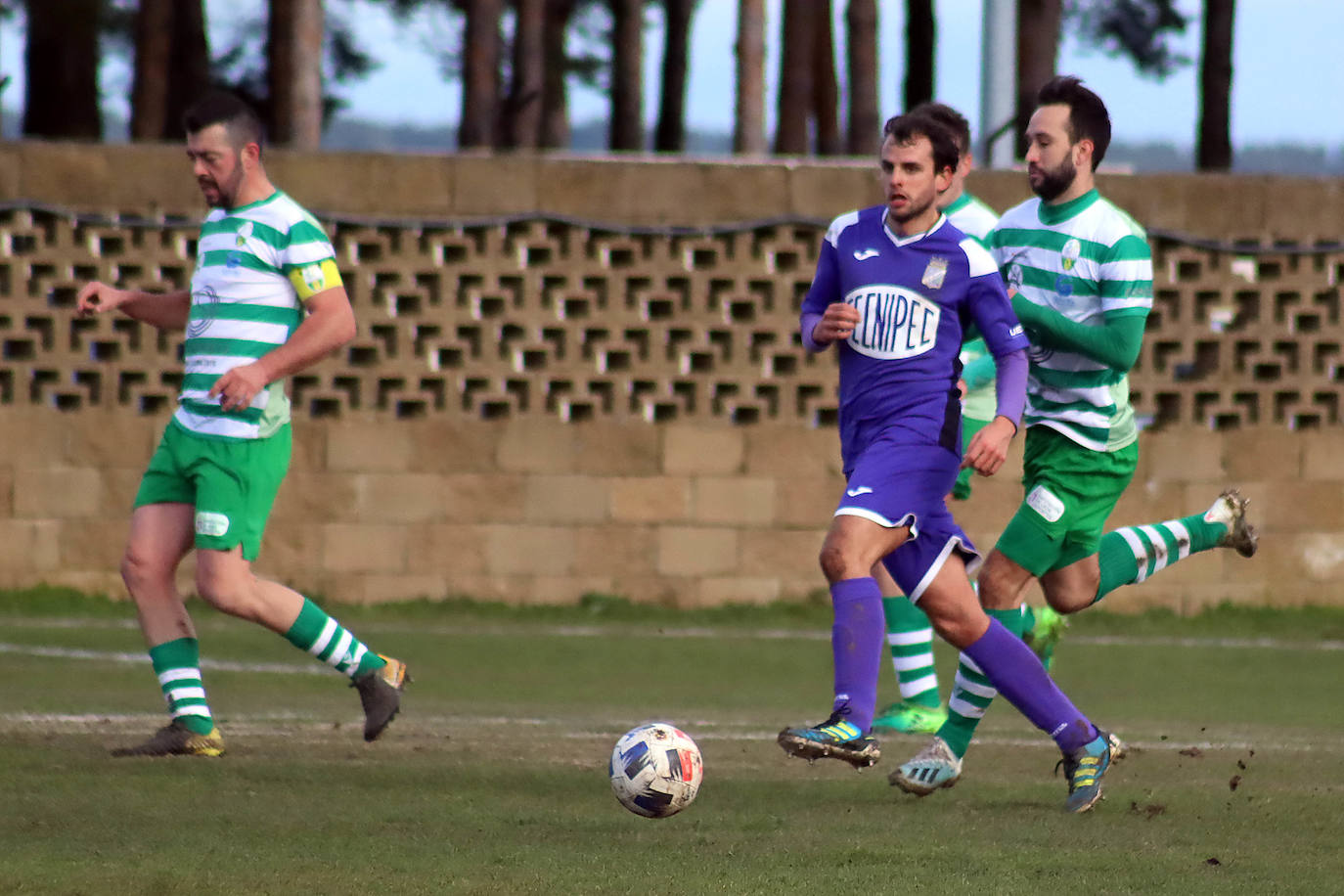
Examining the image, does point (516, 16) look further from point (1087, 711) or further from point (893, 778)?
point (893, 778)

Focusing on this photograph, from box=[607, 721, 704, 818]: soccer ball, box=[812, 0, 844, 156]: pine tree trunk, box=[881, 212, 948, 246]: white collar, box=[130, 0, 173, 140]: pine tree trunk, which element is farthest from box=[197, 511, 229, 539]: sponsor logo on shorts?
box=[812, 0, 844, 156]: pine tree trunk

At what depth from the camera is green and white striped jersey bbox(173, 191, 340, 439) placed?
6.62 m

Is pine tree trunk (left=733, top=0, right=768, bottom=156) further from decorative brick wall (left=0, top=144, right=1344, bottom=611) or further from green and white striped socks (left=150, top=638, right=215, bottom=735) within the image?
green and white striped socks (left=150, top=638, right=215, bottom=735)

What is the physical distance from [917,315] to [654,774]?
147 centimetres

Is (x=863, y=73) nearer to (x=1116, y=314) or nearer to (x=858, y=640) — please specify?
(x=1116, y=314)

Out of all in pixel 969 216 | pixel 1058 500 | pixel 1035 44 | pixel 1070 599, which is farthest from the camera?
pixel 1035 44

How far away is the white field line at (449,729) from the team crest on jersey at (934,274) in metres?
2.14

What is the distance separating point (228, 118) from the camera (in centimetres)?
669

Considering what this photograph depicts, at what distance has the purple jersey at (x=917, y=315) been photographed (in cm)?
594

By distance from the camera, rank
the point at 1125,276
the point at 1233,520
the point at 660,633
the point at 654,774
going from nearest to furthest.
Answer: the point at 654,774 → the point at 1125,276 → the point at 1233,520 → the point at 660,633

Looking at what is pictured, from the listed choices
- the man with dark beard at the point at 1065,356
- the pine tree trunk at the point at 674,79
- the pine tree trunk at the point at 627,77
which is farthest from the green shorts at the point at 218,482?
the pine tree trunk at the point at 674,79

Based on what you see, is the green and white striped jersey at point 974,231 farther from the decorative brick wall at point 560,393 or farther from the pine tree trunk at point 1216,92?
the pine tree trunk at point 1216,92

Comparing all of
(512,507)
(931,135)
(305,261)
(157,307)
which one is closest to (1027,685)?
(931,135)

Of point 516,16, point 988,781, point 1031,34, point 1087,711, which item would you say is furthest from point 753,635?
point 516,16
